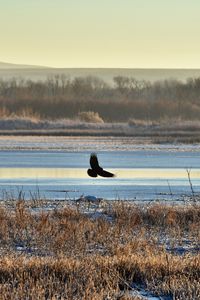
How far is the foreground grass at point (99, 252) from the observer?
8.95m

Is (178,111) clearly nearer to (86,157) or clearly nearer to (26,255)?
(86,157)

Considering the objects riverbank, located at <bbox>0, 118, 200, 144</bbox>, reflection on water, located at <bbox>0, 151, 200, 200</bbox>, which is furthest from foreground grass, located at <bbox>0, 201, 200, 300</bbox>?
riverbank, located at <bbox>0, 118, 200, 144</bbox>

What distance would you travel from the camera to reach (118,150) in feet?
113

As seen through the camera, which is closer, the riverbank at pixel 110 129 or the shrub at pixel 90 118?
the riverbank at pixel 110 129

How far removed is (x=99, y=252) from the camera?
1126 centimetres

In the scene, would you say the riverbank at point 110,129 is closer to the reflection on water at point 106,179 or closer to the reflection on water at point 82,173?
the reflection on water at point 106,179

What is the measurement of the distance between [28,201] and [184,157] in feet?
48.3

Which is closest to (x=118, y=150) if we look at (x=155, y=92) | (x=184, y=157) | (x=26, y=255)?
(x=184, y=157)

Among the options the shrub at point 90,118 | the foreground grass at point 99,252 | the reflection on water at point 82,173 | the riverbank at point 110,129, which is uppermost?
the shrub at point 90,118

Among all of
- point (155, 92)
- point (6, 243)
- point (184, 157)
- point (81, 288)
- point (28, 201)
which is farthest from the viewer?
point (155, 92)

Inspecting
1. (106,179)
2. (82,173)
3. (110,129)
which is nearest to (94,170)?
(106,179)

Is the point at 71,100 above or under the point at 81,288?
above

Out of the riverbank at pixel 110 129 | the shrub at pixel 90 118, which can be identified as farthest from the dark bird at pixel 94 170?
the shrub at pixel 90 118

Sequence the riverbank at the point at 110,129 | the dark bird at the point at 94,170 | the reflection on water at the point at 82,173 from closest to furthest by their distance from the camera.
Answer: the dark bird at the point at 94,170 < the reflection on water at the point at 82,173 < the riverbank at the point at 110,129
